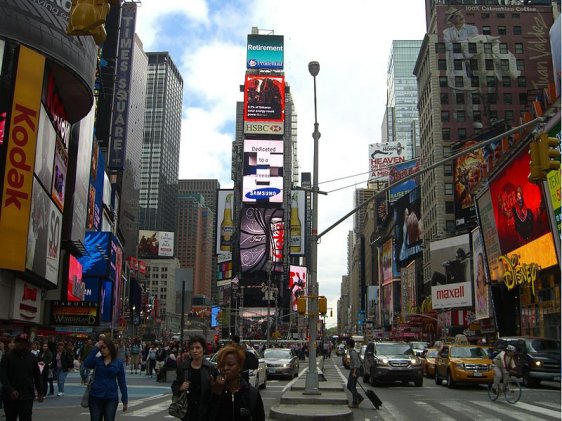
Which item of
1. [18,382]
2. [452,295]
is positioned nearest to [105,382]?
[18,382]

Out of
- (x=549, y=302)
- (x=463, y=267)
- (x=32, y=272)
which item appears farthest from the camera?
(x=463, y=267)

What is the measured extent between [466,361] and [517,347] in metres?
3.39

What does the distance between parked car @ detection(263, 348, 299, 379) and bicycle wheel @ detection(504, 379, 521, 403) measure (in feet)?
42.2

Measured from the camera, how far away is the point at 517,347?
2445 centimetres

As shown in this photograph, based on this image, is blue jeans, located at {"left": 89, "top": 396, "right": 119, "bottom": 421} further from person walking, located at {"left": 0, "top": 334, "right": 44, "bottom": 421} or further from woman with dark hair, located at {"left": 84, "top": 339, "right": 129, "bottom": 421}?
person walking, located at {"left": 0, "top": 334, "right": 44, "bottom": 421}

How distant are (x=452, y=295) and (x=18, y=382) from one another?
244ft

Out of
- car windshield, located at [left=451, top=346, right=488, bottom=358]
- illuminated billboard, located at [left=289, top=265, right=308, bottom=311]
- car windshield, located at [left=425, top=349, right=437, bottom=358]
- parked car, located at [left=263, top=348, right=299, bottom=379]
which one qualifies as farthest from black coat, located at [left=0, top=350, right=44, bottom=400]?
illuminated billboard, located at [left=289, top=265, right=308, bottom=311]

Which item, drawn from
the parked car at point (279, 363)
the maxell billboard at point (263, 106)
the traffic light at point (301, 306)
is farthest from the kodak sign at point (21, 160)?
the maxell billboard at point (263, 106)

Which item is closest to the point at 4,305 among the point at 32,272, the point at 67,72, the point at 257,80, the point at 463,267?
the point at 32,272

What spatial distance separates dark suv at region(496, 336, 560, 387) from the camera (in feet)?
74.4

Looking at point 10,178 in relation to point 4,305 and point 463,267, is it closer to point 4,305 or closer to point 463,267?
point 4,305

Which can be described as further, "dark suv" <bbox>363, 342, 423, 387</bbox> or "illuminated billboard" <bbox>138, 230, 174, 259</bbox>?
"illuminated billboard" <bbox>138, 230, 174, 259</bbox>

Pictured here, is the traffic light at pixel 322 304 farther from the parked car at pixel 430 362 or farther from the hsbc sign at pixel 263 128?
the hsbc sign at pixel 263 128

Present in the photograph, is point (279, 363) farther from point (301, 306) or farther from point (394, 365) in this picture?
point (301, 306)
